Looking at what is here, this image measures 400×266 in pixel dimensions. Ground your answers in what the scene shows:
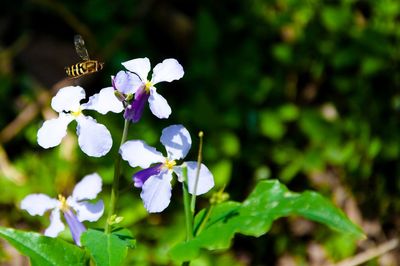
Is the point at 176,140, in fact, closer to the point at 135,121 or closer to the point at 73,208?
the point at 135,121

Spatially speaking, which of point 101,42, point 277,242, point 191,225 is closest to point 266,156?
point 277,242

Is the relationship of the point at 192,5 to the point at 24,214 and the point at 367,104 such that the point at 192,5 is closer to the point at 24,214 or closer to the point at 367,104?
the point at 367,104

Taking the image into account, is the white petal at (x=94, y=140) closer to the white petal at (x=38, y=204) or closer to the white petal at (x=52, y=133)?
the white petal at (x=52, y=133)

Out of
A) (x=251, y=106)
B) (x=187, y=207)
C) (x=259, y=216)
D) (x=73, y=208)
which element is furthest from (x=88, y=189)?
(x=251, y=106)

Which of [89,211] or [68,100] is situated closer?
[68,100]

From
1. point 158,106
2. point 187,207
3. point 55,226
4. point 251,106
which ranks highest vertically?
point 158,106

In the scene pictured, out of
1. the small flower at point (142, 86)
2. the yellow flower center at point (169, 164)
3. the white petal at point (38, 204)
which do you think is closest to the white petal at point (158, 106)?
the small flower at point (142, 86)

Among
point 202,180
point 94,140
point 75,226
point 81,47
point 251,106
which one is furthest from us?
point 251,106
